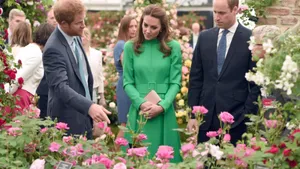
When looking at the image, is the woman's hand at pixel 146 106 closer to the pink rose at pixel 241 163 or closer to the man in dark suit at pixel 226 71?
the man in dark suit at pixel 226 71

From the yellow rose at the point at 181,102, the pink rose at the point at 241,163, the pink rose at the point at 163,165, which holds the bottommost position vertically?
the yellow rose at the point at 181,102

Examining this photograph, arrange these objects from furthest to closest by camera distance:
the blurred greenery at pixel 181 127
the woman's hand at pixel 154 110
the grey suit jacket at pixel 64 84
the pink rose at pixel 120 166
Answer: the blurred greenery at pixel 181 127 → the woman's hand at pixel 154 110 → the grey suit jacket at pixel 64 84 → the pink rose at pixel 120 166

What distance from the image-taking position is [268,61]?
3197 millimetres

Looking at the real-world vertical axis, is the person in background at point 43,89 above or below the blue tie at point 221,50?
below

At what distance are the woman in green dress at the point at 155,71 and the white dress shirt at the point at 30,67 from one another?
1243 mm

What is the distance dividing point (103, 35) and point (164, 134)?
1433 cm

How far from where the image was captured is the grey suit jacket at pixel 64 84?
4.98 metres

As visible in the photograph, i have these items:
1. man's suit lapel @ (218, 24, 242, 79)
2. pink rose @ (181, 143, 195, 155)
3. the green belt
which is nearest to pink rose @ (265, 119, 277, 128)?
pink rose @ (181, 143, 195, 155)

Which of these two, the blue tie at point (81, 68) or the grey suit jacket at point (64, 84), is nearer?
the grey suit jacket at point (64, 84)

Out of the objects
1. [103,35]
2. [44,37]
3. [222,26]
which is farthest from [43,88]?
[103,35]

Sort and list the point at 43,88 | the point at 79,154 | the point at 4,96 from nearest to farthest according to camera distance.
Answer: the point at 79,154 < the point at 4,96 < the point at 43,88

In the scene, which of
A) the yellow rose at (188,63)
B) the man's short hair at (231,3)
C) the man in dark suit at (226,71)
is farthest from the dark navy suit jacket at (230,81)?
the yellow rose at (188,63)

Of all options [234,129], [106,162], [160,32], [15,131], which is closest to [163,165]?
[106,162]

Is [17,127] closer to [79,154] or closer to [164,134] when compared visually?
[79,154]
